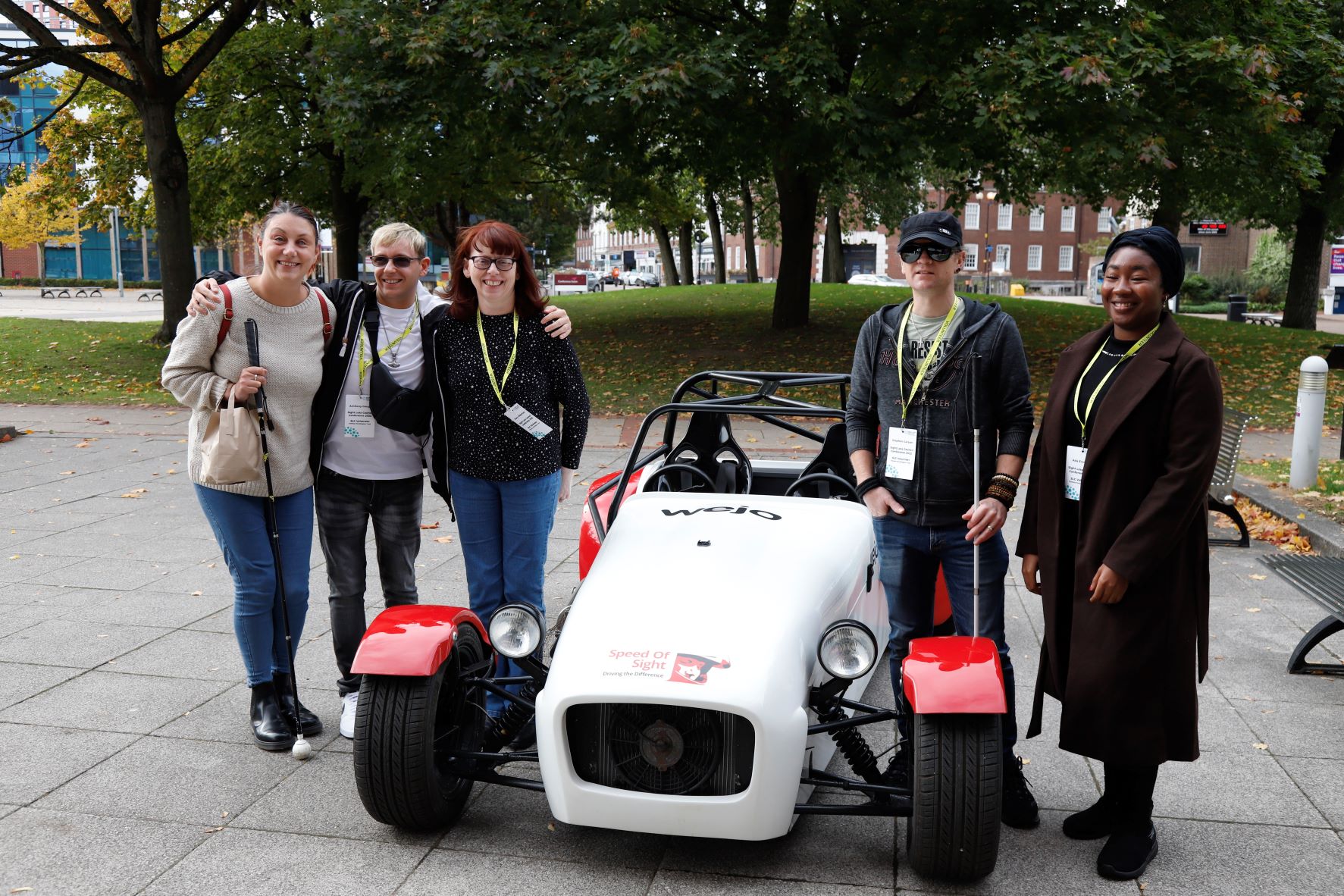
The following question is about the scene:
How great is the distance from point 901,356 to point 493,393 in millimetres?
1494

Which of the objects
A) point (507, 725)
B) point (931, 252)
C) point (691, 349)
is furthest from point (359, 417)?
point (691, 349)

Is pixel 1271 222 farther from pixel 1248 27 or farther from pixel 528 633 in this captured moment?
pixel 528 633

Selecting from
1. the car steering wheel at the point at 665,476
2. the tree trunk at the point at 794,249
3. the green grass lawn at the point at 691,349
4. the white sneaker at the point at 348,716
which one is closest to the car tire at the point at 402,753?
the white sneaker at the point at 348,716

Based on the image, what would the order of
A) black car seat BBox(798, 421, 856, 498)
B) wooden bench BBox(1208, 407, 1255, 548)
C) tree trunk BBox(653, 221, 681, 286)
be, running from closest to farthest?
black car seat BBox(798, 421, 856, 498) < wooden bench BBox(1208, 407, 1255, 548) < tree trunk BBox(653, 221, 681, 286)

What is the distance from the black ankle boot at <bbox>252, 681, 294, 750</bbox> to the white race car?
2.89 feet

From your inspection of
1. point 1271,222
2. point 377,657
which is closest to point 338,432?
point 377,657

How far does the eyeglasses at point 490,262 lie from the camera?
13.6 ft

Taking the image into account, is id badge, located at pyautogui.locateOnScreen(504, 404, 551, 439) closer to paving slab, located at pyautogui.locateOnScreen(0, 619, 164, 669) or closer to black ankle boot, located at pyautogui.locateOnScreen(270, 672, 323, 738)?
black ankle boot, located at pyautogui.locateOnScreen(270, 672, 323, 738)

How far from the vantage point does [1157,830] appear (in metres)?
3.76

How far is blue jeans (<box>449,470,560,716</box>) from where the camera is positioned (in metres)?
4.36

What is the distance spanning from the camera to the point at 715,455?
5.52 meters

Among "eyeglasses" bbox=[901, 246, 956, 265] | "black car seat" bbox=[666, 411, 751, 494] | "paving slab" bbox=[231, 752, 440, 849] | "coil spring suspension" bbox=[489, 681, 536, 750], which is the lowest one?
"paving slab" bbox=[231, 752, 440, 849]

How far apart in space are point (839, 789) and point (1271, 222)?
3160 centimetres

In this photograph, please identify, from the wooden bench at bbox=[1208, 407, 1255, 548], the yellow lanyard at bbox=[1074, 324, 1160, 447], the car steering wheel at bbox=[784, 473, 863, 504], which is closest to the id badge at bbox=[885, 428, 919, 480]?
the yellow lanyard at bbox=[1074, 324, 1160, 447]
